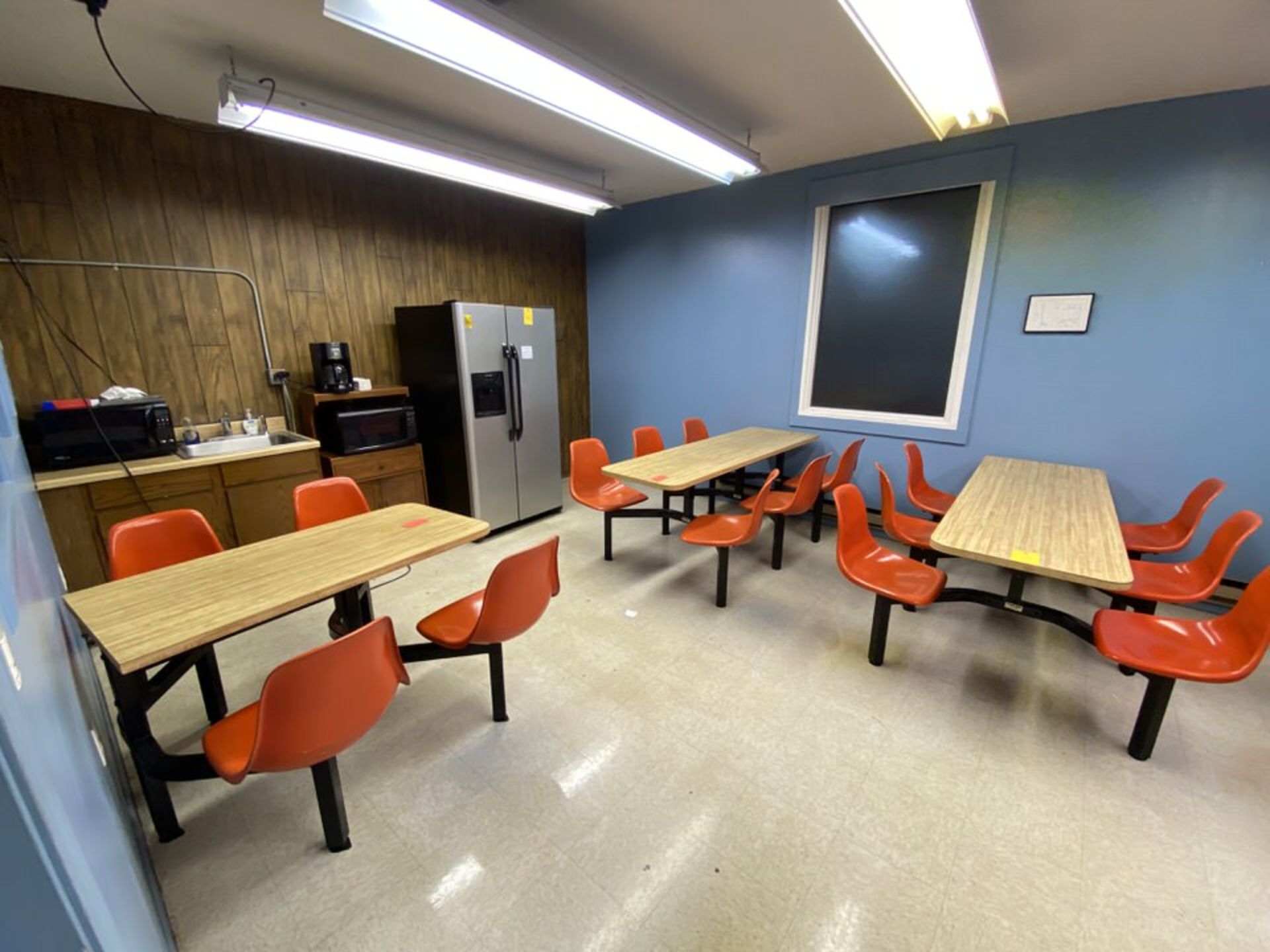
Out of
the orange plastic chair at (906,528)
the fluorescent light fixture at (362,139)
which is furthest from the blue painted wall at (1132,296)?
the fluorescent light fixture at (362,139)

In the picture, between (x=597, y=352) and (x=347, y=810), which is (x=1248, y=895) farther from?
(x=597, y=352)

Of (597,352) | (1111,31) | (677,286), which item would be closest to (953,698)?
(1111,31)

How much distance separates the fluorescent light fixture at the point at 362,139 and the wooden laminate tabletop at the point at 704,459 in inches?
79.9

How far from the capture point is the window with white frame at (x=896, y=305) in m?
3.55

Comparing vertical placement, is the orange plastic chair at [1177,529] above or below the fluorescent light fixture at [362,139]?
below

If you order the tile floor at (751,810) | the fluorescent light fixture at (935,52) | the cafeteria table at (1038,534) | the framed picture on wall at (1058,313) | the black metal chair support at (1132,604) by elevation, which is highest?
the fluorescent light fixture at (935,52)

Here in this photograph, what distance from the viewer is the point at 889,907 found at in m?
1.43

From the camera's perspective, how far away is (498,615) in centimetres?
178

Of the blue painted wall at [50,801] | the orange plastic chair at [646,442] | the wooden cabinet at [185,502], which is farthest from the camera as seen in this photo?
the orange plastic chair at [646,442]

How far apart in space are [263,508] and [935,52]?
13.6 feet

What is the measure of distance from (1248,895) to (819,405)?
3.43 metres

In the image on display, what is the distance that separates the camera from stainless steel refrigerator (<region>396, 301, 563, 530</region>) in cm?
375

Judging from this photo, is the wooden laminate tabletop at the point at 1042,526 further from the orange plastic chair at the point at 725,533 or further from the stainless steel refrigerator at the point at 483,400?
the stainless steel refrigerator at the point at 483,400

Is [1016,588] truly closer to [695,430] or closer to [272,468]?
[695,430]
